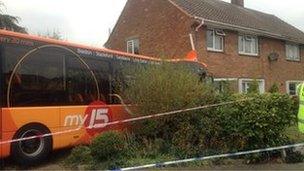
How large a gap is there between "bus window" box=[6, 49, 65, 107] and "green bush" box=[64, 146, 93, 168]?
122 centimetres

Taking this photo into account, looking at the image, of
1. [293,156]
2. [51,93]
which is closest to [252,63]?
[293,156]

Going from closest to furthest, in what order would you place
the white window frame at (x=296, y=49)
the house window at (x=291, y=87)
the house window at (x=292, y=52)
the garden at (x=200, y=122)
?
the garden at (x=200, y=122), the house window at (x=291, y=87), the white window frame at (x=296, y=49), the house window at (x=292, y=52)

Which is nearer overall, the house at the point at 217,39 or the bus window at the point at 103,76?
the bus window at the point at 103,76

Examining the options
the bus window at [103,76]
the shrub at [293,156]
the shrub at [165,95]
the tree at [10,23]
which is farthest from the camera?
the tree at [10,23]

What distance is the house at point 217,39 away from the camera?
28609 millimetres

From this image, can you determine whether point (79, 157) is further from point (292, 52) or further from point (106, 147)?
point (292, 52)

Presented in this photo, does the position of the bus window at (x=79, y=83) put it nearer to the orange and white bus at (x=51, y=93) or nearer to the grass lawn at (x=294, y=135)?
the orange and white bus at (x=51, y=93)

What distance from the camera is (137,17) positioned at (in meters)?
32.5

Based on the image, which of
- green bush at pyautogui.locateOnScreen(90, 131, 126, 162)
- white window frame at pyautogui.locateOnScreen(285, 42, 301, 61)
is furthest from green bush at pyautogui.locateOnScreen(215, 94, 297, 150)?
white window frame at pyautogui.locateOnScreen(285, 42, 301, 61)

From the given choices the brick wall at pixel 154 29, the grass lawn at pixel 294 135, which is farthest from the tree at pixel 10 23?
the grass lawn at pixel 294 135

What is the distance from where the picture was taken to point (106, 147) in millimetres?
12789

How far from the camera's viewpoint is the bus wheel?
40.5ft

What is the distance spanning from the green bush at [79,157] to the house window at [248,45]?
19402 millimetres

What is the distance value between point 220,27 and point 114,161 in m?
17.4
